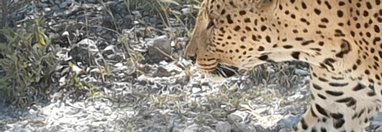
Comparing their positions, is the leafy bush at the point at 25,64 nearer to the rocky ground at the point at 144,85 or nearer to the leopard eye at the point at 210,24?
the rocky ground at the point at 144,85

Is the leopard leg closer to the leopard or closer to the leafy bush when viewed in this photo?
the leopard

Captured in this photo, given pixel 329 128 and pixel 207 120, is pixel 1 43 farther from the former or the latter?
pixel 329 128

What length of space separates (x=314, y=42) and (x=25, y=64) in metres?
1.48

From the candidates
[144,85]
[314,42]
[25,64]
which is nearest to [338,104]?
[314,42]

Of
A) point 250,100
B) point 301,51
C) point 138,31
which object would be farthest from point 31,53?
point 301,51

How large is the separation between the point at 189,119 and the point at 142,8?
0.90 meters

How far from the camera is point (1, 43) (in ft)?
13.7

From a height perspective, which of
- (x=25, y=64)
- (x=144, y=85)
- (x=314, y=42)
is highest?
(x=314, y=42)

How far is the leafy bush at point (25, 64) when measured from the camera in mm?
3930

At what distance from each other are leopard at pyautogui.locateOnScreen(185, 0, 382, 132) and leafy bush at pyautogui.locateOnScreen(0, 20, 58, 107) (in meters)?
1.03

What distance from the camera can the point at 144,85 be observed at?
4.09 meters

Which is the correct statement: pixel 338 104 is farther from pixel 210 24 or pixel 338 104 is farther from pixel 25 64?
pixel 25 64

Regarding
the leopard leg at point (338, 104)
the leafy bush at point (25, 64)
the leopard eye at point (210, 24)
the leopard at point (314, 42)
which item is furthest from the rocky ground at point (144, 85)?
the leopard eye at point (210, 24)

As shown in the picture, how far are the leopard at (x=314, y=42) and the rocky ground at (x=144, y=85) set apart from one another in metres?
0.66
